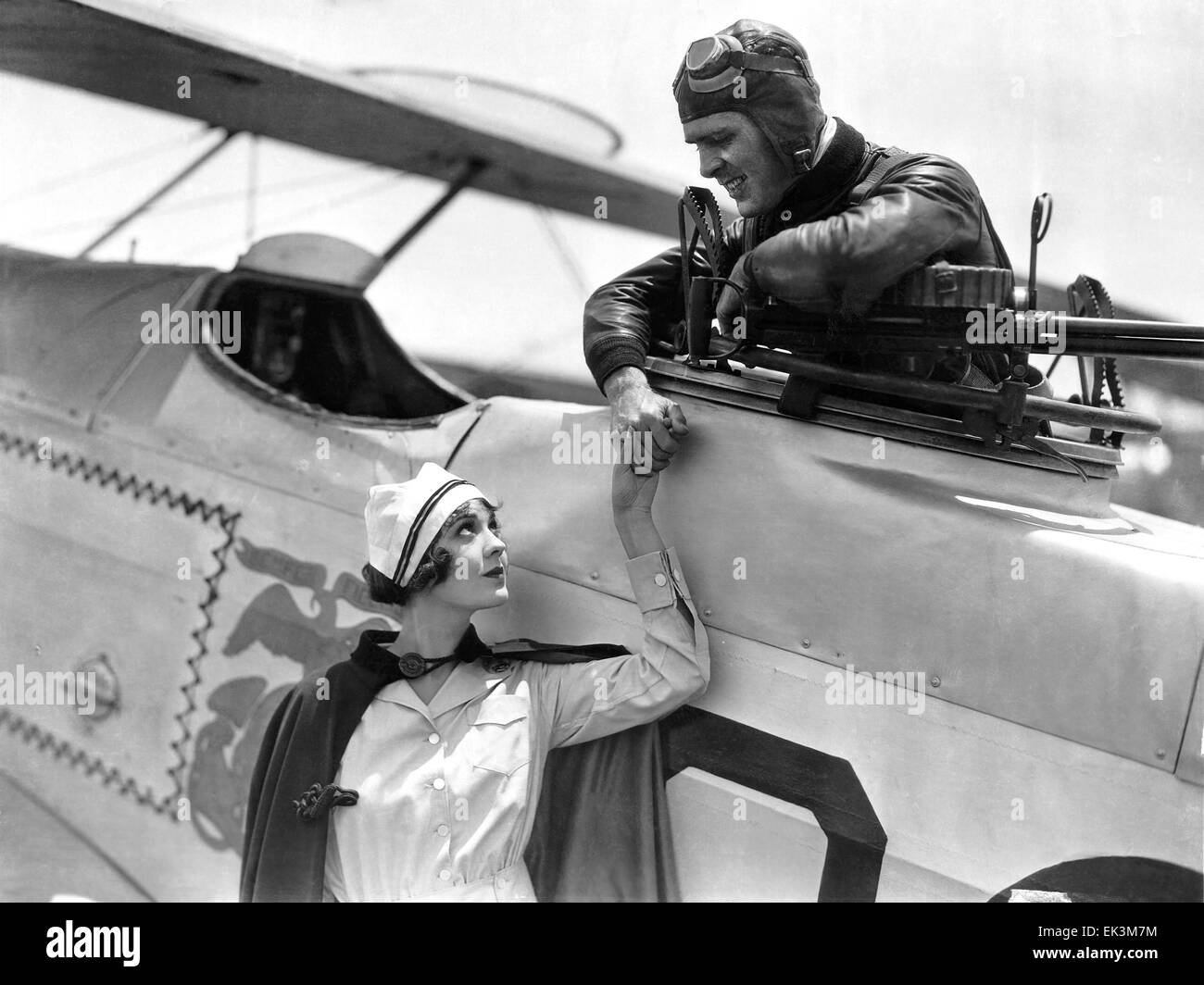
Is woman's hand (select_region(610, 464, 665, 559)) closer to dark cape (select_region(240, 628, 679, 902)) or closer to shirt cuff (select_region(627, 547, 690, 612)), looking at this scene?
shirt cuff (select_region(627, 547, 690, 612))

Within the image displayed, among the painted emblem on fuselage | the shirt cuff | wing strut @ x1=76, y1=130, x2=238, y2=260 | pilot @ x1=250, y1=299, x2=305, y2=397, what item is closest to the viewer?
the shirt cuff

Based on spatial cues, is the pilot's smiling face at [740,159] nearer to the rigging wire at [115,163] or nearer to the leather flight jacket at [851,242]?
the leather flight jacket at [851,242]

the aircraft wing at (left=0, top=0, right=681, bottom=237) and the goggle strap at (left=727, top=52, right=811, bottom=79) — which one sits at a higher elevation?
the aircraft wing at (left=0, top=0, right=681, bottom=237)

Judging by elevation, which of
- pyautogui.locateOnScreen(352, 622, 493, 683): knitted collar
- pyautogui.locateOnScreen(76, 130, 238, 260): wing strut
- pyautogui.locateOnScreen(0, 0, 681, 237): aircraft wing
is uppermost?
pyautogui.locateOnScreen(0, 0, 681, 237): aircraft wing

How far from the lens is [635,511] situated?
1.77m

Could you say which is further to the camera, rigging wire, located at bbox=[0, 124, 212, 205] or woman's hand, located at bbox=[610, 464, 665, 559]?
rigging wire, located at bbox=[0, 124, 212, 205]

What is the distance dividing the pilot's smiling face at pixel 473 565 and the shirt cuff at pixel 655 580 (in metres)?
0.23

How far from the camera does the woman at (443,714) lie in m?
1.73

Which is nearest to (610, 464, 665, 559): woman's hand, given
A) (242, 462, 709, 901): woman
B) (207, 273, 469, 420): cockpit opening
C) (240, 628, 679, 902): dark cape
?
(242, 462, 709, 901): woman

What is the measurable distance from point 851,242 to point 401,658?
3.27 feet

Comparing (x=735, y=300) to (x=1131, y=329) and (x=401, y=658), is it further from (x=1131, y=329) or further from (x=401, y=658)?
(x=401, y=658)

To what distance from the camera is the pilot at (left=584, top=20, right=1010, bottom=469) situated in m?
1.54
